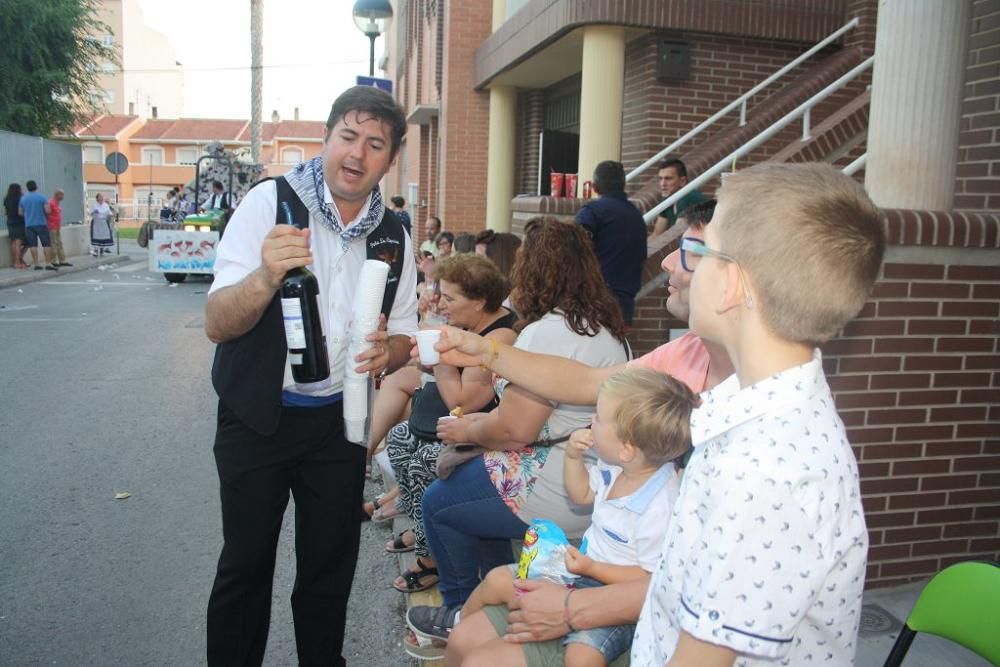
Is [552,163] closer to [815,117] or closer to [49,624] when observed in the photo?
[815,117]

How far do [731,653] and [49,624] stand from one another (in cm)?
355

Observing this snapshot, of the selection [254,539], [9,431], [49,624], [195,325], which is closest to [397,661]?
[254,539]

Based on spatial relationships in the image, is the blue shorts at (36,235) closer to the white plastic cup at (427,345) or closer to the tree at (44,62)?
the tree at (44,62)

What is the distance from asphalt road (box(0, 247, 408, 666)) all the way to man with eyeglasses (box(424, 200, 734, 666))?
3.85 feet

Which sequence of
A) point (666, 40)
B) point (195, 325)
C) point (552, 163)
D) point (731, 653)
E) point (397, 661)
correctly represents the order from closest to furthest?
1. point (731, 653)
2. point (397, 661)
3. point (666, 40)
4. point (552, 163)
5. point (195, 325)

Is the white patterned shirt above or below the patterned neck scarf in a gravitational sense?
below

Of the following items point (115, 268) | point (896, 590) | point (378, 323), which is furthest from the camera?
point (115, 268)

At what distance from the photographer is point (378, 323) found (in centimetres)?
292

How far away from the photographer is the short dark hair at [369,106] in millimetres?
3029

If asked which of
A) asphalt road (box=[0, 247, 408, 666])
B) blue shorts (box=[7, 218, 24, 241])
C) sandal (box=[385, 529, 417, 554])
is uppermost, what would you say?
blue shorts (box=[7, 218, 24, 241])

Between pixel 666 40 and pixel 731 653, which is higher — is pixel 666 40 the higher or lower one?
the higher one

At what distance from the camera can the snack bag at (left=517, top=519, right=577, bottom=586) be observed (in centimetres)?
273

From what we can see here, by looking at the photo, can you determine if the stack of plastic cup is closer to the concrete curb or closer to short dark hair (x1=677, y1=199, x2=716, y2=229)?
short dark hair (x1=677, y1=199, x2=716, y2=229)

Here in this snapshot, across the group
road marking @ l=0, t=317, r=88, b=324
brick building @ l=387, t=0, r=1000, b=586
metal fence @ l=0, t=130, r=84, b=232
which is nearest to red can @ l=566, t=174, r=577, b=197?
brick building @ l=387, t=0, r=1000, b=586
